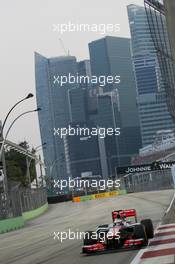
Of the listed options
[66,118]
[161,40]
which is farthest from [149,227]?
[161,40]

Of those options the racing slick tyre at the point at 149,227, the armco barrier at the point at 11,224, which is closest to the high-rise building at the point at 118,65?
the armco barrier at the point at 11,224

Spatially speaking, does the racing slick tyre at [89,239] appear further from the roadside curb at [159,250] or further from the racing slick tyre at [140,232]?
the roadside curb at [159,250]

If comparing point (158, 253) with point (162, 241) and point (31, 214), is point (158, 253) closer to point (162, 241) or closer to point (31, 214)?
point (162, 241)

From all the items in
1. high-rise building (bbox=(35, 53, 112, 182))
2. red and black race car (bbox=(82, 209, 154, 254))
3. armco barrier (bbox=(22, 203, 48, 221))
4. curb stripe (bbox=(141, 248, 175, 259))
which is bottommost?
curb stripe (bbox=(141, 248, 175, 259))

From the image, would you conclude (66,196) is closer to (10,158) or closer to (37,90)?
(10,158)

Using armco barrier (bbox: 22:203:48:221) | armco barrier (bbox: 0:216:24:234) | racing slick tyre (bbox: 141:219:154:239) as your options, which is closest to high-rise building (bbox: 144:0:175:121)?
armco barrier (bbox: 22:203:48:221)

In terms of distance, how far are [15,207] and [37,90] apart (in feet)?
61.6

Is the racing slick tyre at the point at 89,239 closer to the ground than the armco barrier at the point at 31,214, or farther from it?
closer to the ground

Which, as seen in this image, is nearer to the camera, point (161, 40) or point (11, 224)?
point (11, 224)

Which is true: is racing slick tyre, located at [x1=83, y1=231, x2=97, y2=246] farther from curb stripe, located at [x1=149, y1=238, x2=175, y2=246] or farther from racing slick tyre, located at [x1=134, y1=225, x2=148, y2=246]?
curb stripe, located at [x1=149, y1=238, x2=175, y2=246]

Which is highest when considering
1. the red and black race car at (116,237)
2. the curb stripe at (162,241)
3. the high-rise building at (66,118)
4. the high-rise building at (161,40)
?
the high-rise building at (161,40)

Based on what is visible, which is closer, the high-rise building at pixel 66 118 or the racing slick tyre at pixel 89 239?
the racing slick tyre at pixel 89 239

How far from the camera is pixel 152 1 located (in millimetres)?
65188

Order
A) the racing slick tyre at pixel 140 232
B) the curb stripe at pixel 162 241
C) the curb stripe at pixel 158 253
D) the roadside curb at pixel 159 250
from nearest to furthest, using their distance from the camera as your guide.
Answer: the roadside curb at pixel 159 250 < the curb stripe at pixel 158 253 < the racing slick tyre at pixel 140 232 < the curb stripe at pixel 162 241
